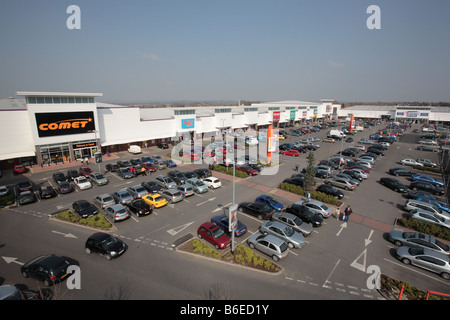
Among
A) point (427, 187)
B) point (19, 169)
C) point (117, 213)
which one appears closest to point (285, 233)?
point (117, 213)

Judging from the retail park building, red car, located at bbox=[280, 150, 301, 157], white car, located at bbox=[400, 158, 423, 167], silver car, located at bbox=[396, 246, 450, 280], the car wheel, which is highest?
the retail park building

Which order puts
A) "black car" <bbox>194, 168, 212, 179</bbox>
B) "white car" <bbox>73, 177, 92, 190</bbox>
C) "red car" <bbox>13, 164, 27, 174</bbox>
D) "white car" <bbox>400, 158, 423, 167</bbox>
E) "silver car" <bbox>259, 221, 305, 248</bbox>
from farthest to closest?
"white car" <bbox>400, 158, 423, 167</bbox> < "red car" <bbox>13, 164, 27, 174</bbox> < "black car" <bbox>194, 168, 212, 179</bbox> < "white car" <bbox>73, 177, 92, 190</bbox> < "silver car" <bbox>259, 221, 305, 248</bbox>

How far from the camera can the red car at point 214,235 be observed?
639 inches

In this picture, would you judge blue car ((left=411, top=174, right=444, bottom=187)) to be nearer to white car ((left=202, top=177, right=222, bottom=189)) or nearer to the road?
the road

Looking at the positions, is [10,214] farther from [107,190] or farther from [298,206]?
[298,206]

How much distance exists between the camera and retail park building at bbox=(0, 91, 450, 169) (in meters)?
32.2

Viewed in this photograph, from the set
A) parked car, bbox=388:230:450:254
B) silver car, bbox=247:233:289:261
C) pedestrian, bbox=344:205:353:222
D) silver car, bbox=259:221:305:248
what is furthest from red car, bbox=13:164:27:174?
parked car, bbox=388:230:450:254

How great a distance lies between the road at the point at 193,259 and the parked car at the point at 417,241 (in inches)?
30.8

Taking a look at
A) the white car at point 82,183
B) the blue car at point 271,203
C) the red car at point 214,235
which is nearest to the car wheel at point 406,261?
the blue car at point 271,203

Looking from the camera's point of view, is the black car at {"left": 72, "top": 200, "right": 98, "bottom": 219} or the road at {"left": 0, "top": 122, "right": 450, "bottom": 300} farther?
the black car at {"left": 72, "top": 200, "right": 98, "bottom": 219}

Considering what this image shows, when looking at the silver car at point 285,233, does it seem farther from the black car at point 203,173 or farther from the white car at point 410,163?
the white car at point 410,163

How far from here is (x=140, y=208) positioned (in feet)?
68.4

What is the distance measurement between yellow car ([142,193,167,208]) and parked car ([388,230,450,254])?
1974cm

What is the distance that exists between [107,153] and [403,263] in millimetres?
43462
